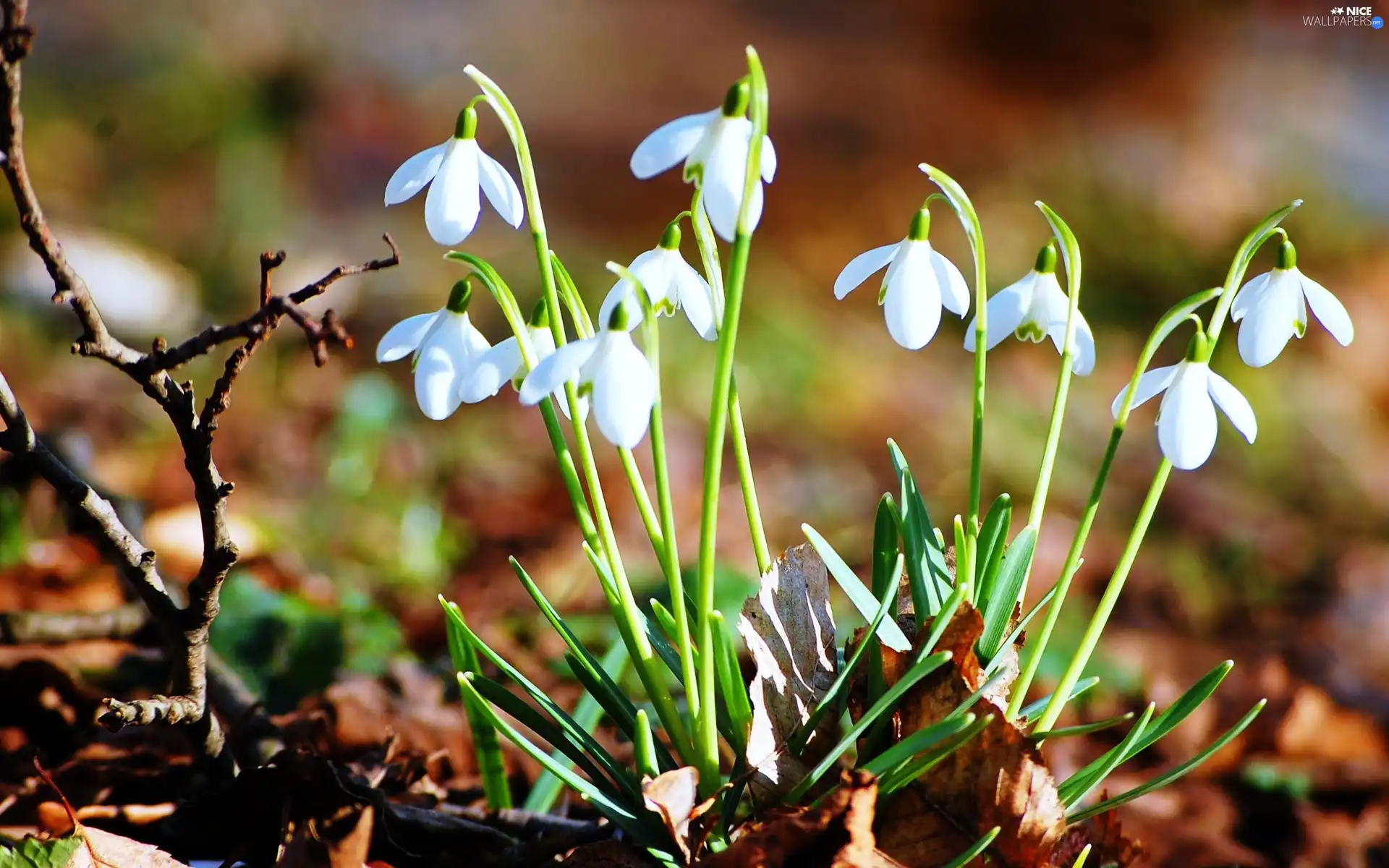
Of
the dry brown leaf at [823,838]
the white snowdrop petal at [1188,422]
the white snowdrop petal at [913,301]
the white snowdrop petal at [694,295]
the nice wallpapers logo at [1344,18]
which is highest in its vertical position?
the nice wallpapers logo at [1344,18]

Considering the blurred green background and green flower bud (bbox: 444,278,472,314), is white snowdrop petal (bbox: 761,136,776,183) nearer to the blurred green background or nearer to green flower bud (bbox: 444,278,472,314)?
green flower bud (bbox: 444,278,472,314)

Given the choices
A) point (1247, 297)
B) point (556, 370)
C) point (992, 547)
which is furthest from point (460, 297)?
point (1247, 297)

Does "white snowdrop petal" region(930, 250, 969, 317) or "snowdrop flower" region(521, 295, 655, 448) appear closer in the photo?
"snowdrop flower" region(521, 295, 655, 448)

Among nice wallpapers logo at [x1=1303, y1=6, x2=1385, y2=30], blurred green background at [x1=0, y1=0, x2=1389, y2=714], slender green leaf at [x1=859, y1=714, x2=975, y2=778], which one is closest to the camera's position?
slender green leaf at [x1=859, y1=714, x2=975, y2=778]

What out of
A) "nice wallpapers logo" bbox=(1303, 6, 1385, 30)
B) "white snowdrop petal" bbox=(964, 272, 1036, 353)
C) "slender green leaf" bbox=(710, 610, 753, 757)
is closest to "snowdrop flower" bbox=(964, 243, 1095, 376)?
"white snowdrop petal" bbox=(964, 272, 1036, 353)

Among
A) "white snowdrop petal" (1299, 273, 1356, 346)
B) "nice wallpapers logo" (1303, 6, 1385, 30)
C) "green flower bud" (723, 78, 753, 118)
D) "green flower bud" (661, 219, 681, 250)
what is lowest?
"white snowdrop petal" (1299, 273, 1356, 346)

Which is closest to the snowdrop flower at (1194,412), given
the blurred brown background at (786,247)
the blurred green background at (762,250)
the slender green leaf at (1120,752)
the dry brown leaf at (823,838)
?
the slender green leaf at (1120,752)

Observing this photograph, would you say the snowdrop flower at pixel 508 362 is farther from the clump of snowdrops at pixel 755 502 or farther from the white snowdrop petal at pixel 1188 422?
the white snowdrop petal at pixel 1188 422
